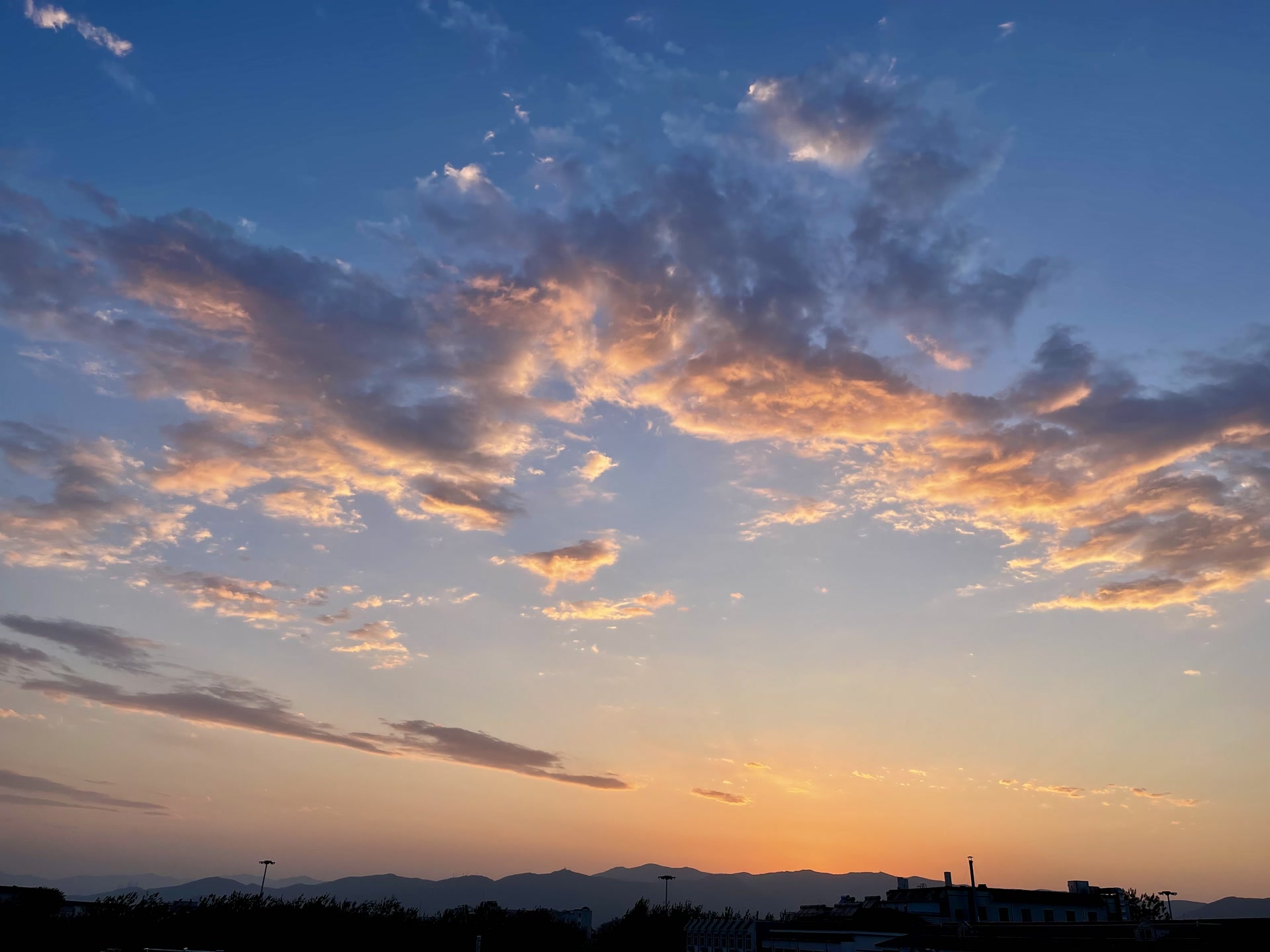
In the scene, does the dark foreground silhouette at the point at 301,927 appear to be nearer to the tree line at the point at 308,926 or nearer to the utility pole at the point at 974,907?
the tree line at the point at 308,926

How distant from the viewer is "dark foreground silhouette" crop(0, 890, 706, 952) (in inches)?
4050

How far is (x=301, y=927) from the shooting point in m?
130

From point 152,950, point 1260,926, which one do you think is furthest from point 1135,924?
point 152,950

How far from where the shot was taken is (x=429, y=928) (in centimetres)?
14962

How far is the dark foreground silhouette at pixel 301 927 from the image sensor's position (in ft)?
338

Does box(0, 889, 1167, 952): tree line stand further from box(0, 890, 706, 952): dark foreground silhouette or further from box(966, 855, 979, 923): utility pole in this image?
box(966, 855, 979, 923): utility pole

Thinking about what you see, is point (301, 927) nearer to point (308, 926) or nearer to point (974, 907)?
point (308, 926)

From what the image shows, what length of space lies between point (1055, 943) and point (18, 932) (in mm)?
107701

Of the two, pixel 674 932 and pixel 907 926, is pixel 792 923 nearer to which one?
pixel 907 926

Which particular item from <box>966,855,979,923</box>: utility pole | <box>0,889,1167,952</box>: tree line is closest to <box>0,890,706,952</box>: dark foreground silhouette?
<box>0,889,1167,952</box>: tree line

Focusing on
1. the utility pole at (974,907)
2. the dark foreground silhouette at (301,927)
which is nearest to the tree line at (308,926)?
the dark foreground silhouette at (301,927)

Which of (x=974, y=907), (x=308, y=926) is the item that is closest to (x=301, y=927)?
(x=308, y=926)

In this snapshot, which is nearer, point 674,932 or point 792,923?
point 792,923

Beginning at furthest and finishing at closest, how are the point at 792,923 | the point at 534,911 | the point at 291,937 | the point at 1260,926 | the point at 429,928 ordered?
the point at 534,911, the point at 429,928, the point at 291,937, the point at 792,923, the point at 1260,926
